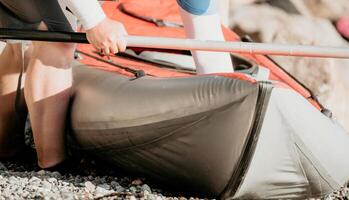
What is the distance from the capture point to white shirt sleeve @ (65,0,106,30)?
9.38 feet

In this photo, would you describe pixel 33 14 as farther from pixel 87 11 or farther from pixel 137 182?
pixel 137 182

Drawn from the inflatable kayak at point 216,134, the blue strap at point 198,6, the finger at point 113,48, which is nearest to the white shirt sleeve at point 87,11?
the finger at point 113,48

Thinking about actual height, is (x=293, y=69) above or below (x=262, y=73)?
below

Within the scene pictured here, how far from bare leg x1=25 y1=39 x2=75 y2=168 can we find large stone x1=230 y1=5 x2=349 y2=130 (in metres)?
2.84

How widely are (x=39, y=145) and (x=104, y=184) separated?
0.33 metres

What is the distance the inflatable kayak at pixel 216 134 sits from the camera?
2762 millimetres

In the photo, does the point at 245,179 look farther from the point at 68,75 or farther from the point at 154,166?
the point at 68,75

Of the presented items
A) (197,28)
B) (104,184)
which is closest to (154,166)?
(104,184)

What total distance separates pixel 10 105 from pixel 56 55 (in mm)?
554

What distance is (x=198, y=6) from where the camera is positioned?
3.29 meters

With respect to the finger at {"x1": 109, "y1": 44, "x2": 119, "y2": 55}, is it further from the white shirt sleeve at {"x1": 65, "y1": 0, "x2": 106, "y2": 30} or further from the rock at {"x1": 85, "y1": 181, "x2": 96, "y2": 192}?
the rock at {"x1": 85, "y1": 181, "x2": 96, "y2": 192}

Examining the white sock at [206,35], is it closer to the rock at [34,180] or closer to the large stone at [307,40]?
the rock at [34,180]

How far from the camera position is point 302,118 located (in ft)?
9.22

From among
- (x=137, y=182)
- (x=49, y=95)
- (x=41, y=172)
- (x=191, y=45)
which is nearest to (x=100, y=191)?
(x=137, y=182)
